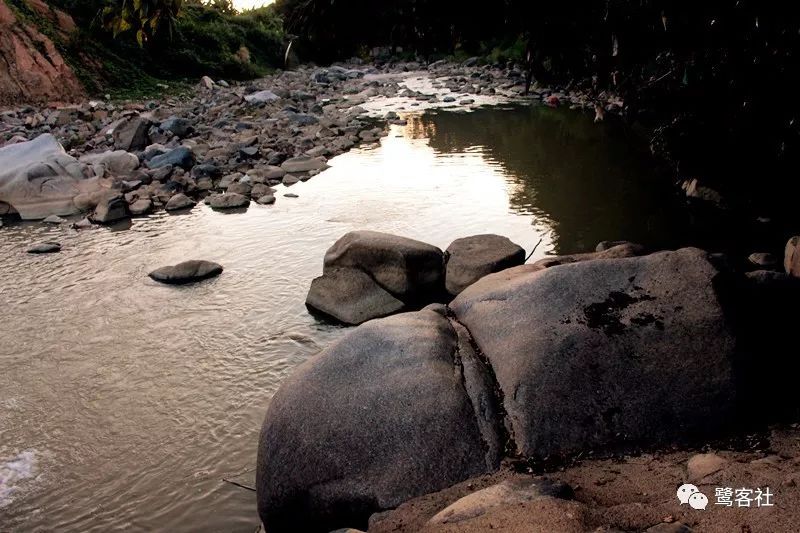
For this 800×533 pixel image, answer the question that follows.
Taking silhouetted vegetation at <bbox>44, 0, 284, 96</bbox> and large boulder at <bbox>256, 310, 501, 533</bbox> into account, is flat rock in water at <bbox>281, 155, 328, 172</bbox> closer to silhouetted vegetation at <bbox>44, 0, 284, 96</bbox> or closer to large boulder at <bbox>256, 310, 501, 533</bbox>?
silhouetted vegetation at <bbox>44, 0, 284, 96</bbox>

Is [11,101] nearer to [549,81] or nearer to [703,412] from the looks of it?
[549,81]

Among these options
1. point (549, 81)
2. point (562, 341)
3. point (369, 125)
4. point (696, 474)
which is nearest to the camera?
point (696, 474)

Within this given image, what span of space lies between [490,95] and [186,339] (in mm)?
17433

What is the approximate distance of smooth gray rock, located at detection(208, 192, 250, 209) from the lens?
1068 cm

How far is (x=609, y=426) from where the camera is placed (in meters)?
3.48

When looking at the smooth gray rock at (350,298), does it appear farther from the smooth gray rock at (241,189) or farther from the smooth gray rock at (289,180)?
the smooth gray rock at (289,180)

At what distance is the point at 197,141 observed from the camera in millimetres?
14625

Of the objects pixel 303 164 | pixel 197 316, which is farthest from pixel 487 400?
pixel 303 164

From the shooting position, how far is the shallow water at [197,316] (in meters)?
4.39

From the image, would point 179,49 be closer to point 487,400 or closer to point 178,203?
point 178,203

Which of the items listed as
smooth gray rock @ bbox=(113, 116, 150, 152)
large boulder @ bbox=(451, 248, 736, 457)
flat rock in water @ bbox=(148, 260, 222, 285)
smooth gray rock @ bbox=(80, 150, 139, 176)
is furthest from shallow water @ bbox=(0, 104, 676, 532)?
smooth gray rock @ bbox=(113, 116, 150, 152)

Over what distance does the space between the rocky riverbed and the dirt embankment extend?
1.67m

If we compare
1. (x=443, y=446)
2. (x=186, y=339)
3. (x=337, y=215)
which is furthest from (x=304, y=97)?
(x=443, y=446)

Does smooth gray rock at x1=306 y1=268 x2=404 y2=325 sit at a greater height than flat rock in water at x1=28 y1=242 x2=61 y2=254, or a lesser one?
lesser
